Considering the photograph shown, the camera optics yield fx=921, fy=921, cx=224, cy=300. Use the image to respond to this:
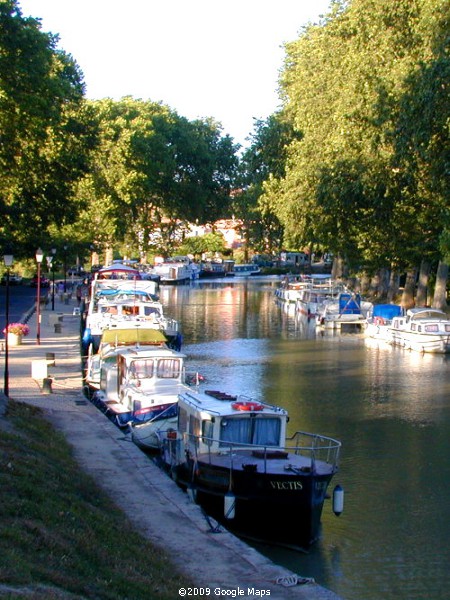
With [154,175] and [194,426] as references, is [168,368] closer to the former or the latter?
[194,426]

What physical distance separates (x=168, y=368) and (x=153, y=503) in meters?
10.7

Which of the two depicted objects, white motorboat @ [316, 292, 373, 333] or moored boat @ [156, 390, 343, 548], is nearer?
moored boat @ [156, 390, 343, 548]

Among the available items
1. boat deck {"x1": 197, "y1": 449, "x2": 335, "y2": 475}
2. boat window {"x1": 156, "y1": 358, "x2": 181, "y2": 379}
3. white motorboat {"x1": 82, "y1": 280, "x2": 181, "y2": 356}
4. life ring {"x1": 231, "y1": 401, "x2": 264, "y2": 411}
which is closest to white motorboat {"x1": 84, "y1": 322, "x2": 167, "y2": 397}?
white motorboat {"x1": 82, "y1": 280, "x2": 181, "y2": 356}

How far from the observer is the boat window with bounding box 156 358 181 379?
27.0 m

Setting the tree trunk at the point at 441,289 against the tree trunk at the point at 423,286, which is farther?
the tree trunk at the point at 423,286

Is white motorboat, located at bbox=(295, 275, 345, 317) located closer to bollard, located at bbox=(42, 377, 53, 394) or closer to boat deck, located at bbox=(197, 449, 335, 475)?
bollard, located at bbox=(42, 377, 53, 394)

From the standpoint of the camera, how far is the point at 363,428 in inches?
1106

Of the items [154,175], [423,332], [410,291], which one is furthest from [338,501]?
[154,175]

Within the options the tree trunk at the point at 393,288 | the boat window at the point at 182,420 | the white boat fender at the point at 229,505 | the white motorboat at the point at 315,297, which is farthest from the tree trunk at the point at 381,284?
the white boat fender at the point at 229,505

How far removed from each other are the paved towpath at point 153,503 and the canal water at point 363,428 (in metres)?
2.35

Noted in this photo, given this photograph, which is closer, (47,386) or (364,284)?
(47,386)

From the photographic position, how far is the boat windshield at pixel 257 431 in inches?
766

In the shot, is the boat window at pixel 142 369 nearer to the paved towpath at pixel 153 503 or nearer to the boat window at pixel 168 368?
the boat window at pixel 168 368

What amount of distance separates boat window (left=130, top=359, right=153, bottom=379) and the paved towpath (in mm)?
1568
